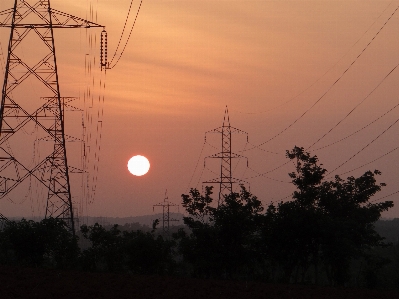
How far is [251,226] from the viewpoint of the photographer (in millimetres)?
62156

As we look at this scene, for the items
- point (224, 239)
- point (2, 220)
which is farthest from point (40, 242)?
point (224, 239)

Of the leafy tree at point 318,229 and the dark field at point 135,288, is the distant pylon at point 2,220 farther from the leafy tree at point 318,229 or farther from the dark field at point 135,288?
the leafy tree at point 318,229

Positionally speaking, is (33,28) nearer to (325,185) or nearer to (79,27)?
(79,27)

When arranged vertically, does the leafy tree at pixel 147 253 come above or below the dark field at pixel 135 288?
above

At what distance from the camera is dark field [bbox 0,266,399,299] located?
139 feet

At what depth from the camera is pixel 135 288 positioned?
148 ft

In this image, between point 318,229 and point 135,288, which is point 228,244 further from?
point 135,288

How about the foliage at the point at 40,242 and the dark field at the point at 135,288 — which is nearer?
the dark field at the point at 135,288

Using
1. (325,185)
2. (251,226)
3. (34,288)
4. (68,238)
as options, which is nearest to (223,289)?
(34,288)

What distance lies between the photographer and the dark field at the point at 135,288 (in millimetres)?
42400

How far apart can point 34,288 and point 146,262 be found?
775 inches

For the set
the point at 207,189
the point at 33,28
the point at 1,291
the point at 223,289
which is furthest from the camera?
the point at 207,189

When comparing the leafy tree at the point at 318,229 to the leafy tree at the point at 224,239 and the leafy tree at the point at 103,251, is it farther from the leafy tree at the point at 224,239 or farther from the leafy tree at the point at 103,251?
the leafy tree at the point at 103,251

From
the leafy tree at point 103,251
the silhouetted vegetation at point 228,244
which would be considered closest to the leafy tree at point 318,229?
the silhouetted vegetation at point 228,244
